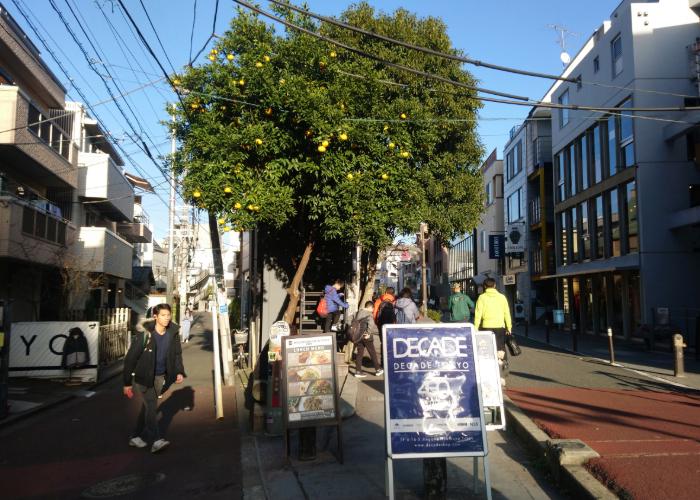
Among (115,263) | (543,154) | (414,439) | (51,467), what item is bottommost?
(51,467)

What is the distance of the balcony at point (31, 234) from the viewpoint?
15.9 meters

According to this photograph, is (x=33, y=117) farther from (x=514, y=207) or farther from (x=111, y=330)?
(x=514, y=207)

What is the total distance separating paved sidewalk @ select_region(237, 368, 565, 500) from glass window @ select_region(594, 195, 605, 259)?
2012cm

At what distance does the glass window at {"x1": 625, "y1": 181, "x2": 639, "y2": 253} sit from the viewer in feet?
71.4

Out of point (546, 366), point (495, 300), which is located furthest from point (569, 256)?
point (495, 300)

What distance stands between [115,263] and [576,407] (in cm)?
2239

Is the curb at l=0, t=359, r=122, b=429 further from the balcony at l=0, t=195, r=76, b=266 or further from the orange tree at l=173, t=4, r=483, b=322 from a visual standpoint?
the orange tree at l=173, t=4, r=483, b=322

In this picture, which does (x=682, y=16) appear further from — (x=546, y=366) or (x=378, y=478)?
(x=378, y=478)

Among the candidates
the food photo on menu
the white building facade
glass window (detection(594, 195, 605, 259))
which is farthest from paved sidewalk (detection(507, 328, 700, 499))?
glass window (detection(594, 195, 605, 259))

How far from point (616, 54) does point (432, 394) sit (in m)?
23.0

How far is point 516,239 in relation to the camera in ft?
Answer: 122

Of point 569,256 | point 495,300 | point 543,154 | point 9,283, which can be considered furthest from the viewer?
point 543,154

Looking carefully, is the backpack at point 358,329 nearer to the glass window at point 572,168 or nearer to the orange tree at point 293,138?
the orange tree at point 293,138

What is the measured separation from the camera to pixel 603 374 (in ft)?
42.0
